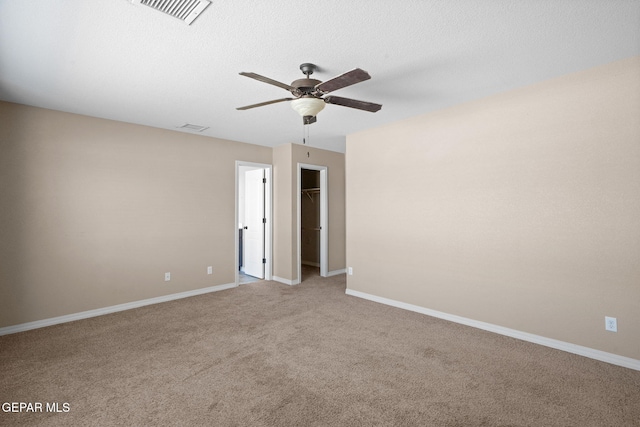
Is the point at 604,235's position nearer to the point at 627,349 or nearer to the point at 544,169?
the point at 544,169

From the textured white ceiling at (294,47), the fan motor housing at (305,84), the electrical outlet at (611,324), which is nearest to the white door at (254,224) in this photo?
the textured white ceiling at (294,47)

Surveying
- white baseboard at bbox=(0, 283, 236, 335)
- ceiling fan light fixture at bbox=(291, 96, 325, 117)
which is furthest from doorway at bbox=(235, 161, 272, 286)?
ceiling fan light fixture at bbox=(291, 96, 325, 117)

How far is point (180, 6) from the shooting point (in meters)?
1.86

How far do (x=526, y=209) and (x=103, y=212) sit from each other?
496 centimetres

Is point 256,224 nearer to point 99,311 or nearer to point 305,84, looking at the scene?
point 99,311

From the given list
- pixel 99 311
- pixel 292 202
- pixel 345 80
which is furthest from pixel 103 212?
pixel 345 80

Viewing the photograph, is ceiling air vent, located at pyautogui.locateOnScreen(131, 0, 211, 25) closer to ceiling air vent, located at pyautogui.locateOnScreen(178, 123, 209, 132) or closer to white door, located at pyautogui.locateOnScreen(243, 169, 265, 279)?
ceiling air vent, located at pyautogui.locateOnScreen(178, 123, 209, 132)

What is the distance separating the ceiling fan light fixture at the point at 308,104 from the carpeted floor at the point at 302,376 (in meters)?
2.14

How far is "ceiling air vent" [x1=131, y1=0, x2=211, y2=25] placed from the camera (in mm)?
1822

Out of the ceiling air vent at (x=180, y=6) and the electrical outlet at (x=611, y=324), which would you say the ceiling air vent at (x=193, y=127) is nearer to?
the ceiling air vent at (x=180, y=6)

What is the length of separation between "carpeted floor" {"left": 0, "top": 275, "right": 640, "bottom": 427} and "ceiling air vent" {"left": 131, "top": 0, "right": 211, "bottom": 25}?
8.39ft

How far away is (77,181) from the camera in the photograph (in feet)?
12.4

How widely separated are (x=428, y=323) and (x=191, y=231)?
3.64 metres

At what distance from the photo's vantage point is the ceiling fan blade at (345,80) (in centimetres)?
201
